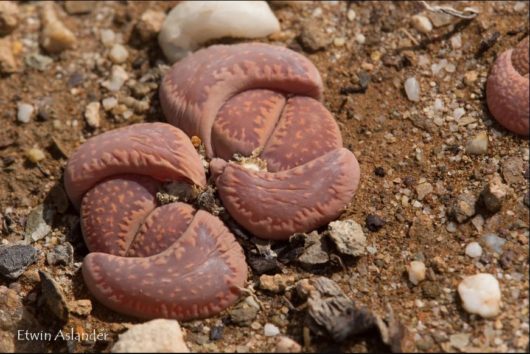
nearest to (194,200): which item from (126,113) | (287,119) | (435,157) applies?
(287,119)

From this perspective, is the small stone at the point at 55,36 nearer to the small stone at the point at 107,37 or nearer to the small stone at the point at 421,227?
the small stone at the point at 107,37

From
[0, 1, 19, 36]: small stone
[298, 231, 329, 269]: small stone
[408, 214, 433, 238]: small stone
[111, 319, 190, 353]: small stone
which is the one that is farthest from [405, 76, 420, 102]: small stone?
[0, 1, 19, 36]: small stone

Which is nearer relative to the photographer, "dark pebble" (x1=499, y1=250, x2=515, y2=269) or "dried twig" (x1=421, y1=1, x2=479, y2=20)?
"dark pebble" (x1=499, y1=250, x2=515, y2=269)

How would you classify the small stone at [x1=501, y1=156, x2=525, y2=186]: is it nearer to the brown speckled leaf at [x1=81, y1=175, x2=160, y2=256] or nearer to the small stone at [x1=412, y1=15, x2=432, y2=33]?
the small stone at [x1=412, y1=15, x2=432, y2=33]

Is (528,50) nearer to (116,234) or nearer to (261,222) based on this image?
(261,222)

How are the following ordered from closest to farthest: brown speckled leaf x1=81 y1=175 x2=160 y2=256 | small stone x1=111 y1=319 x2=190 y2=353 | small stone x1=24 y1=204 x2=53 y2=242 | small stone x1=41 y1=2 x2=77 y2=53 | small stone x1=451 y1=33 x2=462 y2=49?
small stone x1=111 y1=319 x2=190 y2=353, brown speckled leaf x1=81 y1=175 x2=160 y2=256, small stone x1=24 y1=204 x2=53 y2=242, small stone x1=451 y1=33 x2=462 y2=49, small stone x1=41 y1=2 x2=77 y2=53

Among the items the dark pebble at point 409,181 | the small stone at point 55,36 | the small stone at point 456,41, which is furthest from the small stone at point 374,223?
the small stone at point 55,36
